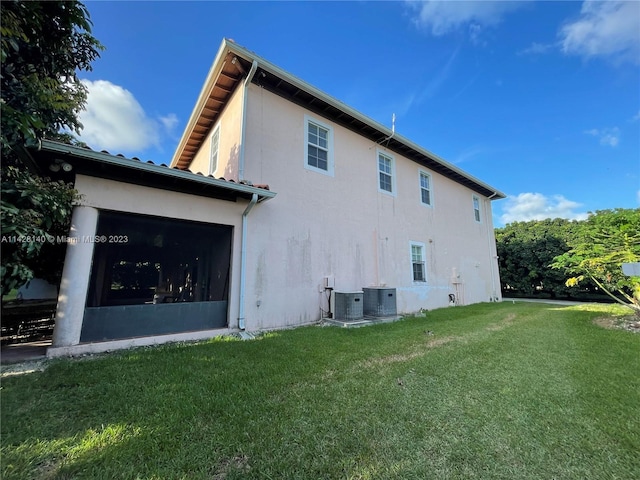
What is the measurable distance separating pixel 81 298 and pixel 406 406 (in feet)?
16.1

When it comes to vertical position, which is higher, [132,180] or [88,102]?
[88,102]

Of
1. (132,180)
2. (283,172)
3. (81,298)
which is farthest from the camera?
(283,172)

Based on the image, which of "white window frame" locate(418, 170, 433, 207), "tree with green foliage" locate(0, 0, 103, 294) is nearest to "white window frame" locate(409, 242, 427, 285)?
"white window frame" locate(418, 170, 433, 207)

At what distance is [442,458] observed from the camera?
1.91 meters

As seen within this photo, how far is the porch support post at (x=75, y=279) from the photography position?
404cm

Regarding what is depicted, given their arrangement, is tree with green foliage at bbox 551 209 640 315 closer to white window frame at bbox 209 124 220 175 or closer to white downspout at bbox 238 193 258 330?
white downspout at bbox 238 193 258 330

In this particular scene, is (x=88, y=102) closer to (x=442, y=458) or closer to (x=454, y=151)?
(x=442, y=458)

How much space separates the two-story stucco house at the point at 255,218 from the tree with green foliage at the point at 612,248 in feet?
14.7

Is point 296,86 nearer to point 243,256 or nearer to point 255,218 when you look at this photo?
point 255,218

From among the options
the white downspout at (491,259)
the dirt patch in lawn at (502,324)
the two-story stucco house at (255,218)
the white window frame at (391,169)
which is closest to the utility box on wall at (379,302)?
the two-story stucco house at (255,218)

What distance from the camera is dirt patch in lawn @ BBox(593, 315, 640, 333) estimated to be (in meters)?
6.49

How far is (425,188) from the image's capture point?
1141cm

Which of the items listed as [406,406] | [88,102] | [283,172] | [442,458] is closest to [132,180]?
[88,102]

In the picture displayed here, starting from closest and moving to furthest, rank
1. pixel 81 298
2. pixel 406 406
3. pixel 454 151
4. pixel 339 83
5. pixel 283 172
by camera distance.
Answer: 1. pixel 406 406
2. pixel 81 298
3. pixel 283 172
4. pixel 339 83
5. pixel 454 151
